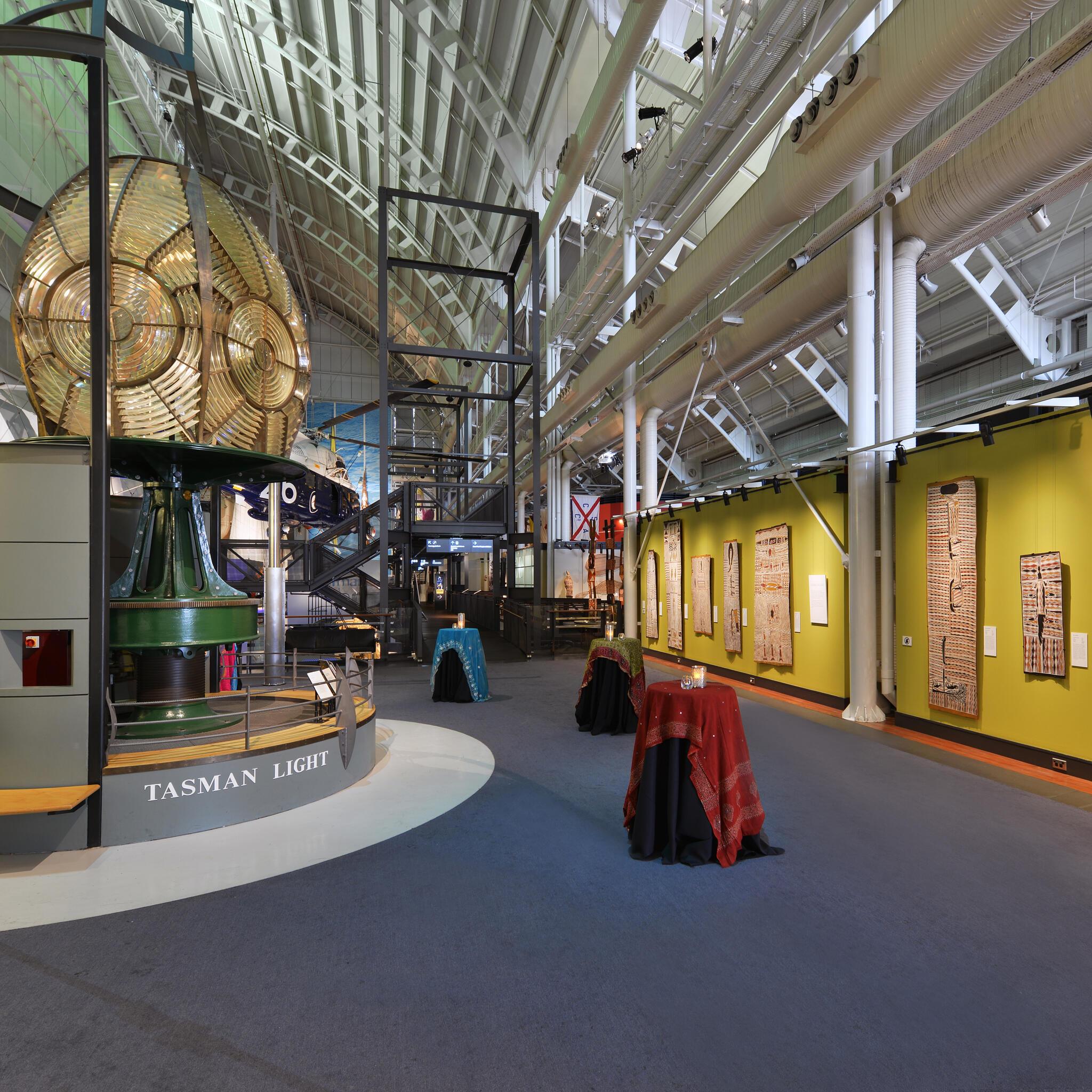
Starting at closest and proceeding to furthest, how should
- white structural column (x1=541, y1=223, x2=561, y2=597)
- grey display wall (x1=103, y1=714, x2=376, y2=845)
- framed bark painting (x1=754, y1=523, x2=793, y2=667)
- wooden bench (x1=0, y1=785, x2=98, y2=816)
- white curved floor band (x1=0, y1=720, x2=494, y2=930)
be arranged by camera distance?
white curved floor band (x1=0, y1=720, x2=494, y2=930) < wooden bench (x1=0, y1=785, x2=98, y2=816) < grey display wall (x1=103, y1=714, x2=376, y2=845) < framed bark painting (x1=754, y1=523, x2=793, y2=667) < white structural column (x1=541, y1=223, x2=561, y2=597)

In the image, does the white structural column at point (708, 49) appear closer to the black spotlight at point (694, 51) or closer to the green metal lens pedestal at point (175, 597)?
the black spotlight at point (694, 51)

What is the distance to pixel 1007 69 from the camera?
561 cm

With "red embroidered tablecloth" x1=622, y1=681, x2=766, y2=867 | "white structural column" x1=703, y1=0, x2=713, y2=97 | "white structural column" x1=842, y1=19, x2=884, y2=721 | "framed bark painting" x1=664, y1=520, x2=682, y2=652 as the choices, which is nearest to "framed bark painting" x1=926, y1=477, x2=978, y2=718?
"white structural column" x1=842, y1=19, x2=884, y2=721

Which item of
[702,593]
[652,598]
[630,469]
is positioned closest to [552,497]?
[630,469]

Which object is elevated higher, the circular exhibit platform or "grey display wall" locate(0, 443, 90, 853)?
"grey display wall" locate(0, 443, 90, 853)

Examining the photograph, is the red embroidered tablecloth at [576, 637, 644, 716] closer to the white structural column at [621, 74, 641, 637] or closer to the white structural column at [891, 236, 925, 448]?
the white structural column at [891, 236, 925, 448]

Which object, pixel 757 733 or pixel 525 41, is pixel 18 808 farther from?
pixel 525 41

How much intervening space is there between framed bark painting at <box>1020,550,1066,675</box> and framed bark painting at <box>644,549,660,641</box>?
8.33 metres

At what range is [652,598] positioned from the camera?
1438 centimetres

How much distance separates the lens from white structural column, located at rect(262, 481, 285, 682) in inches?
307

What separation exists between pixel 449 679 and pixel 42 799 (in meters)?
5.44

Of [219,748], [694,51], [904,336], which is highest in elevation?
[694,51]

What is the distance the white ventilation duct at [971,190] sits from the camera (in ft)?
16.9

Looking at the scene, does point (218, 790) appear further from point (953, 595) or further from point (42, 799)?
point (953, 595)
